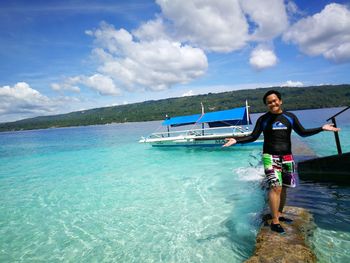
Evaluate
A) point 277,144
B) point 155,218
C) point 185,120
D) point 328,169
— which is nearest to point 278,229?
point 277,144

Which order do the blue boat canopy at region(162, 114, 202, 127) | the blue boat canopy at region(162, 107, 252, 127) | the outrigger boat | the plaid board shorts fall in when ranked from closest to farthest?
the plaid board shorts → the outrigger boat → the blue boat canopy at region(162, 107, 252, 127) → the blue boat canopy at region(162, 114, 202, 127)

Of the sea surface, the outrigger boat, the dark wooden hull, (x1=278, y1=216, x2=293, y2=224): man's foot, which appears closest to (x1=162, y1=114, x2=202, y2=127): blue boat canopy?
the outrigger boat

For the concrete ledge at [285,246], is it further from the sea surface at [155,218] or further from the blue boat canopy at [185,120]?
the blue boat canopy at [185,120]

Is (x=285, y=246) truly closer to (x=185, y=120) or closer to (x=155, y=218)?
(x=155, y=218)

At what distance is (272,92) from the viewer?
4402 millimetres

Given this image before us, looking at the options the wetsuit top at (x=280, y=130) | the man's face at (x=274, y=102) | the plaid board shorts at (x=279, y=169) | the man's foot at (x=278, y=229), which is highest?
the man's face at (x=274, y=102)

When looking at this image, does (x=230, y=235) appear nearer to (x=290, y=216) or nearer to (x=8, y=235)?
(x=290, y=216)

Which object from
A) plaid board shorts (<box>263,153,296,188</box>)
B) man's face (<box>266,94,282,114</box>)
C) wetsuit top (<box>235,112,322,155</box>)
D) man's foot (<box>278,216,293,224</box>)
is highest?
man's face (<box>266,94,282,114</box>)

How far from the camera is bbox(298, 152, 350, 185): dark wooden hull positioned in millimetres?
8812

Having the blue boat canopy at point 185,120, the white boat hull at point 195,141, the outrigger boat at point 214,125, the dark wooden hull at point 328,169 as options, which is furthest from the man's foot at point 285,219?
the blue boat canopy at point 185,120

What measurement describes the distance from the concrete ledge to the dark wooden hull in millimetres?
4851

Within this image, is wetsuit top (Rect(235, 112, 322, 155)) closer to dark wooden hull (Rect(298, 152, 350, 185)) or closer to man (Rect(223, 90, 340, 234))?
man (Rect(223, 90, 340, 234))

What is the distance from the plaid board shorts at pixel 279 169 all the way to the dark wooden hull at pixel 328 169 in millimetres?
5454

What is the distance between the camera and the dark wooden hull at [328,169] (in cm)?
881
